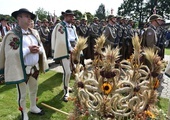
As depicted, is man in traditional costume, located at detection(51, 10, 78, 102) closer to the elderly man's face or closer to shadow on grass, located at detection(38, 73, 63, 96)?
the elderly man's face

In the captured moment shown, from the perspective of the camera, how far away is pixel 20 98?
3887mm

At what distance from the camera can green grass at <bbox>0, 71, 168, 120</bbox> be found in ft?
14.0

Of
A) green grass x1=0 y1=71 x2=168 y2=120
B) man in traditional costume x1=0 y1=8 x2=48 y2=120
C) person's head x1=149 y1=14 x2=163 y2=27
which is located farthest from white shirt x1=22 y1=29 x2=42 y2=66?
person's head x1=149 y1=14 x2=163 y2=27

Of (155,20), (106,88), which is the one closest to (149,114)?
(106,88)

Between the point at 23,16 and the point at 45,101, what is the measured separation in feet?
6.86

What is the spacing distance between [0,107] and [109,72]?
3217 mm

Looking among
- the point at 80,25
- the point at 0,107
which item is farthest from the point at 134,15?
the point at 0,107

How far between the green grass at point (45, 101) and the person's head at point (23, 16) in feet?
5.54

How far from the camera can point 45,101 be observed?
5000 mm

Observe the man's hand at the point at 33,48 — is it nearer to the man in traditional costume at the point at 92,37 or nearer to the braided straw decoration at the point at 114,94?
the braided straw decoration at the point at 114,94

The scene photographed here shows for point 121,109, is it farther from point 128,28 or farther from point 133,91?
point 128,28

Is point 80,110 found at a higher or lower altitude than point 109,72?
lower

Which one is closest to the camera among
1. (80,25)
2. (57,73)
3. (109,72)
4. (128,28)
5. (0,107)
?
(109,72)

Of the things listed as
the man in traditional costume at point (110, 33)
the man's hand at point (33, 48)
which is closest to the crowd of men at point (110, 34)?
the man in traditional costume at point (110, 33)
